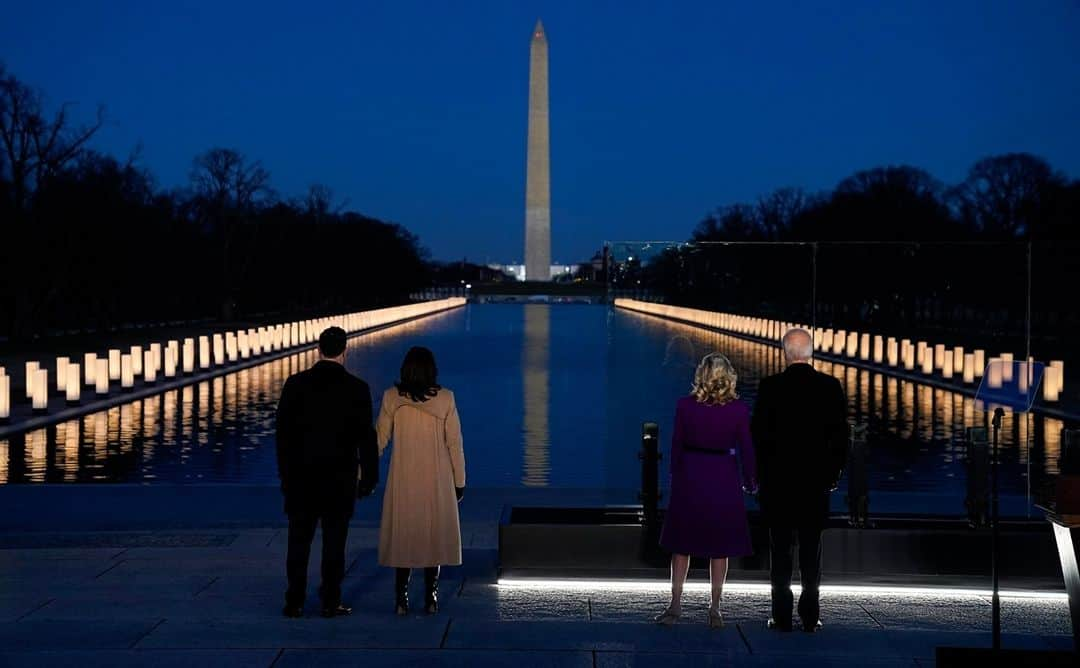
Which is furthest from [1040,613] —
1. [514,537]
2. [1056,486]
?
[514,537]

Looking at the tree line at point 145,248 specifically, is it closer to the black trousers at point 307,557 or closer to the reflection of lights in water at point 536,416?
the reflection of lights in water at point 536,416

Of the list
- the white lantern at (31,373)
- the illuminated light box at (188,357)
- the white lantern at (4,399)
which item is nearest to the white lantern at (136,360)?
the illuminated light box at (188,357)

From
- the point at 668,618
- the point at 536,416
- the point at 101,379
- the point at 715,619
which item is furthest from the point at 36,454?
the point at 715,619

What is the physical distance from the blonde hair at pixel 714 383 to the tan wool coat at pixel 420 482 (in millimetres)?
1442

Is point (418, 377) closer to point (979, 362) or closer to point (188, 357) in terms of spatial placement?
point (979, 362)

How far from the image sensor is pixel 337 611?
828 cm

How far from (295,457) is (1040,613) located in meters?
4.50

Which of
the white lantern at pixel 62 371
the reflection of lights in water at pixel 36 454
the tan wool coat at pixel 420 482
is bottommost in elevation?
the reflection of lights in water at pixel 36 454

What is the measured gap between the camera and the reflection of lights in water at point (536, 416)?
647 inches

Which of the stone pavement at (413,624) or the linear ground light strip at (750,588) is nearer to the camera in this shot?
the stone pavement at (413,624)

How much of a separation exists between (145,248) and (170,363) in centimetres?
2542

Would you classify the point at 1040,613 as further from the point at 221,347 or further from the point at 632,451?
the point at 221,347

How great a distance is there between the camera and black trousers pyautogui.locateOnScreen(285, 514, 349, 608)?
27.0 feet

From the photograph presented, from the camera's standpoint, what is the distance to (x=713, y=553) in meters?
7.95
